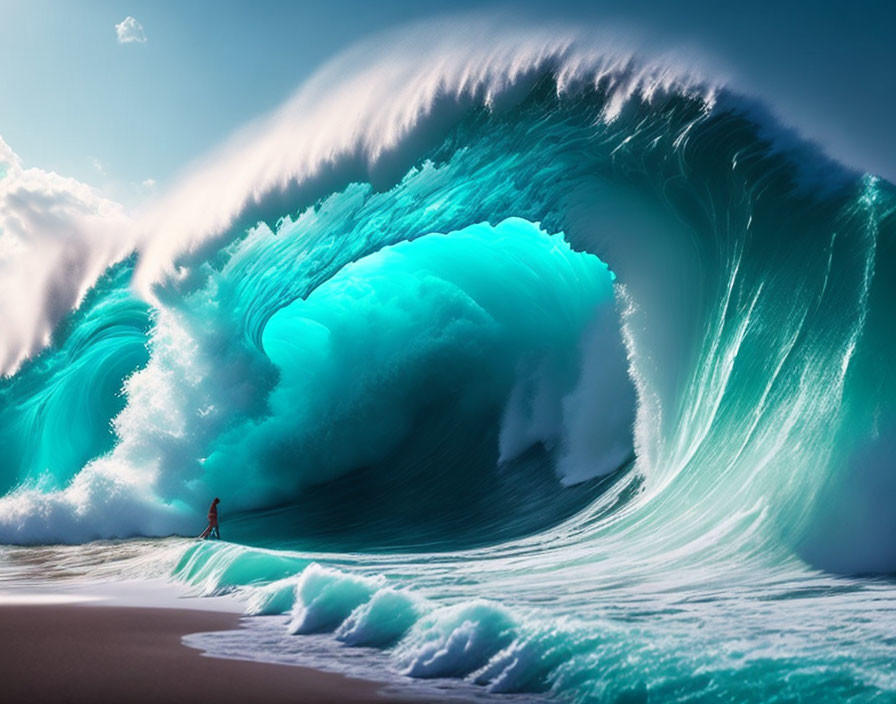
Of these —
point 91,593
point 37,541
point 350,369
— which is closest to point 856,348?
point 91,593

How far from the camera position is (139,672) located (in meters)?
3.81

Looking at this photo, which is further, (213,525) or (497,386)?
(497,386)

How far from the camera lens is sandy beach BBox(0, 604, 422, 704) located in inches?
133

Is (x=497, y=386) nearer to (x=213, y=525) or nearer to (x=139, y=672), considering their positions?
(x=213, y=525)

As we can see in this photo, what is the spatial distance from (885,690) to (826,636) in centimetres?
85

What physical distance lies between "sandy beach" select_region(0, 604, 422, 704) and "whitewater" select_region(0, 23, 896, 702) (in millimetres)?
277

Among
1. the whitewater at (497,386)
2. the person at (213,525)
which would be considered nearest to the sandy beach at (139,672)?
the whitewater at (497,386)

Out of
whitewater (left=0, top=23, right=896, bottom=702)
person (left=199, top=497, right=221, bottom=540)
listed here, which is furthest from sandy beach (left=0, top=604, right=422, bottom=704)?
person (left=199, top=497, right=221, bottom=540)

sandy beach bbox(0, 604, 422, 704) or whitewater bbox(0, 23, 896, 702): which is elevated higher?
whitewater bbox(0, 23, 896, 702)

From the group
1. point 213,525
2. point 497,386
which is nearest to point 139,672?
point 213,525

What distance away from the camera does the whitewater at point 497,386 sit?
4.45 m

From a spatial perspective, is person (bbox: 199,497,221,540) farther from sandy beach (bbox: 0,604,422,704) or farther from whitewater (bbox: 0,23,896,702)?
sandy beach (bbox: 0,604,422,704)

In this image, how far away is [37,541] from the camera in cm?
1292

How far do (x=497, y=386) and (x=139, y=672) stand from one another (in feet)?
30.5
